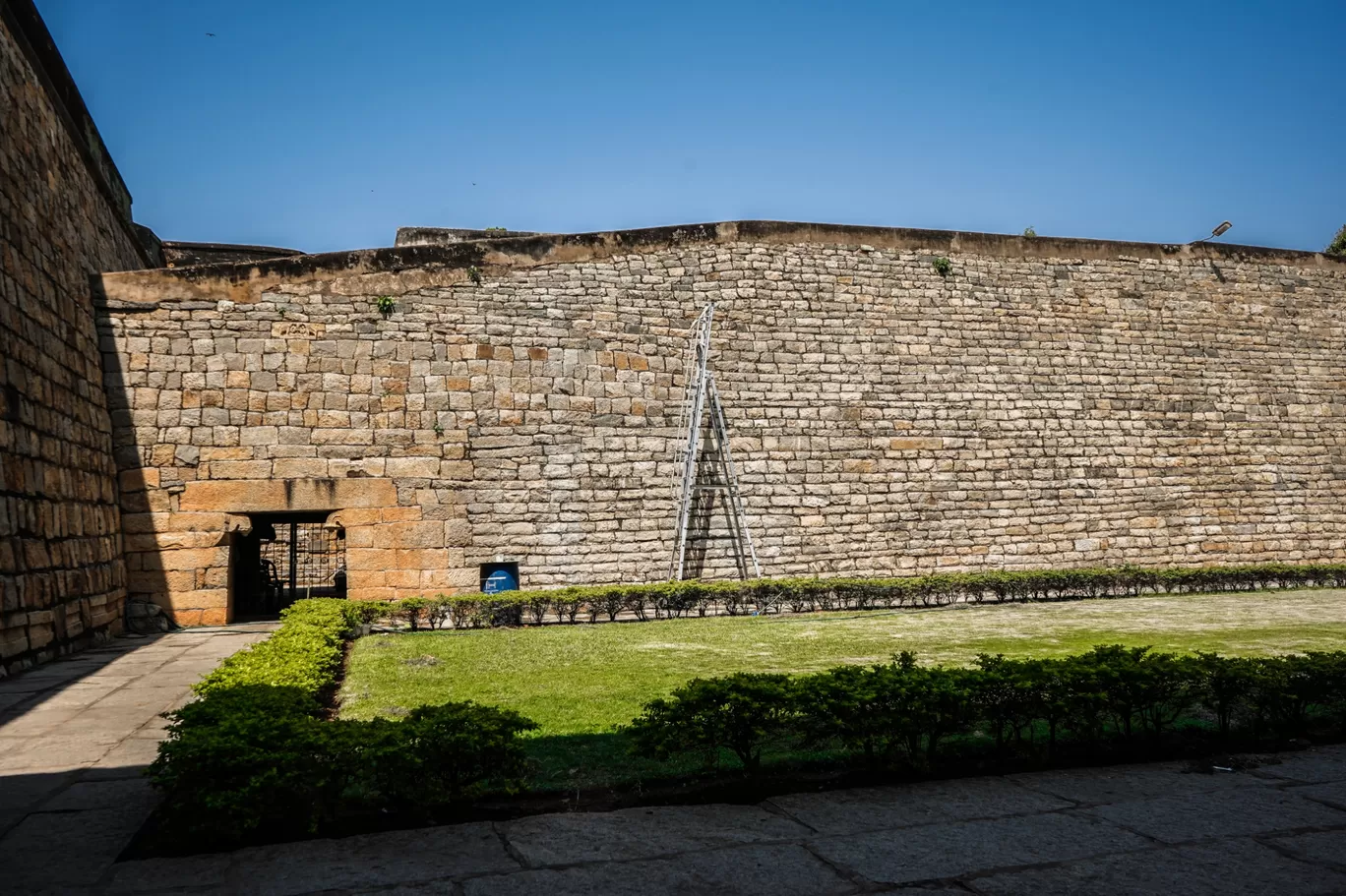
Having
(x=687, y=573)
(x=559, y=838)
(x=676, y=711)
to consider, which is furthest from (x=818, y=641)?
(x=559, y=838)

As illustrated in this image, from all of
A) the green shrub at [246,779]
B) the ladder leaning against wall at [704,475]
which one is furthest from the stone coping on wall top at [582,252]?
the green shrub at [246,779]

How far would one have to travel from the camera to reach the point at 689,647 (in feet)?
30.7

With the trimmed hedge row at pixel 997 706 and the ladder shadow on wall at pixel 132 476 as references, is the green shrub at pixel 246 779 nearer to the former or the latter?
the trimmed hedge row at pixel 997 706

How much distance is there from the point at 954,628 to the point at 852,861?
24.9 ft

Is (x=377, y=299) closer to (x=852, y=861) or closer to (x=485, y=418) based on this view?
(x=485, y=418)

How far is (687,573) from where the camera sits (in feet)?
44.8

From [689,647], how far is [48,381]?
22.9ft

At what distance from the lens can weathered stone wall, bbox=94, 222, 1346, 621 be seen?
39.7 feet

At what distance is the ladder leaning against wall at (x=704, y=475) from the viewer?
13.7 meters

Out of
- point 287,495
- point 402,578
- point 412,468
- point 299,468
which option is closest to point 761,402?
point 412,468

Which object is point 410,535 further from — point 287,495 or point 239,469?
point 239,469

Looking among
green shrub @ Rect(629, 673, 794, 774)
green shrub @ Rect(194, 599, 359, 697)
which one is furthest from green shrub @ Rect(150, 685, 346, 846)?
green shrub @ Rect(629, 673, 794, 774)

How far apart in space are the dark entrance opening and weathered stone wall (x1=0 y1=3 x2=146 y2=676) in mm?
2027

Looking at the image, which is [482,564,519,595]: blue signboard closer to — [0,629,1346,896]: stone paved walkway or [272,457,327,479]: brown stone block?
[272,457,327,479]: brown stone block
